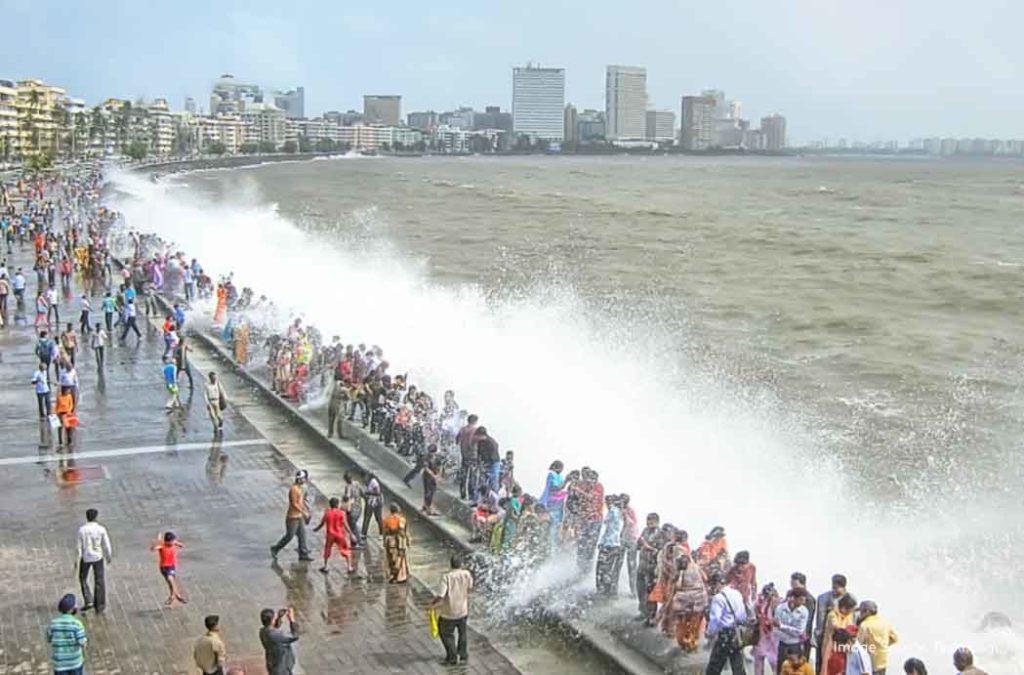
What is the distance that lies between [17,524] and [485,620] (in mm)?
6248

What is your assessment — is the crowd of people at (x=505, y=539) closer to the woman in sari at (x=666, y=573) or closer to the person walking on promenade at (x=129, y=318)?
the woman in sari at (x=666, y=573)

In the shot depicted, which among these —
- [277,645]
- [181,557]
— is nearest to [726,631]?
[277,645]

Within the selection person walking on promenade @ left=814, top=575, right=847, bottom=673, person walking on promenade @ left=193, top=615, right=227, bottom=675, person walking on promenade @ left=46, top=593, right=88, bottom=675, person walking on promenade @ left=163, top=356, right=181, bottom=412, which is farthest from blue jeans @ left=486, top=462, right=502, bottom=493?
person walking on promenade @ left=163, top=356, right=181, bottom=412

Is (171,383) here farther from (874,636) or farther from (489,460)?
(874,636)

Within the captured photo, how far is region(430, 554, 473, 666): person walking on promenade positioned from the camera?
33.5 ft

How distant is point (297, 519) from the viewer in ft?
42.1

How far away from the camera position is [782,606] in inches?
365

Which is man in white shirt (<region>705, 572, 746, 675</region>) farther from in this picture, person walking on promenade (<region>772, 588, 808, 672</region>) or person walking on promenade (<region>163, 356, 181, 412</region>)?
person walking on promenade (<region>163, 356, 181, 412</region>)

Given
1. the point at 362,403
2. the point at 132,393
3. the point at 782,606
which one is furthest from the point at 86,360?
the point at 782,606

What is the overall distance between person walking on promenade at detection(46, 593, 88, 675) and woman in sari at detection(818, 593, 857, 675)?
598cm

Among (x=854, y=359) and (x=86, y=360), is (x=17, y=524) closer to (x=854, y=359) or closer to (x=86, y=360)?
(x=86, y=360)

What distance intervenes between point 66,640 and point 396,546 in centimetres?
382

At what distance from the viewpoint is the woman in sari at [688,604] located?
1011 centimetres

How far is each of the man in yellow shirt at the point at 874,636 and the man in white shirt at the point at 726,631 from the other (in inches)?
38.5
